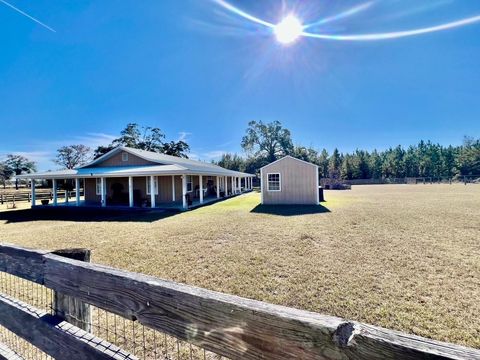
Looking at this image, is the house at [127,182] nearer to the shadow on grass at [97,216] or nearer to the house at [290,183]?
the shadow on grass at [97,216]

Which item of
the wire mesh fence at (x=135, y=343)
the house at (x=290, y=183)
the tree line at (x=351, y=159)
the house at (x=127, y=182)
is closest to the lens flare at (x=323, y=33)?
the house at (x=290, y=183)

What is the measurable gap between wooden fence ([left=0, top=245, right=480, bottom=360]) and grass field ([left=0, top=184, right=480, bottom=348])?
3.03 meters

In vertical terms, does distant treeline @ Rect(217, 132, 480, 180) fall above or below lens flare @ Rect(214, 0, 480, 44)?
below

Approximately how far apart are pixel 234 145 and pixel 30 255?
193ft

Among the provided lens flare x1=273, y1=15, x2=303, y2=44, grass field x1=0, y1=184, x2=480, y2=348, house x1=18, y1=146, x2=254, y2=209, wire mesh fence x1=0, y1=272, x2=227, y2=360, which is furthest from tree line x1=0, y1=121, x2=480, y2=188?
wire mesh fence x1=0, y1=272, x2=227, y2=360

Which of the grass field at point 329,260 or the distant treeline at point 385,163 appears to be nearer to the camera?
the grass field at point 329,260

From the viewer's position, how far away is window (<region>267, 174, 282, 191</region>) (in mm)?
17095

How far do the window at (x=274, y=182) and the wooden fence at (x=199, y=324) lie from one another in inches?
625

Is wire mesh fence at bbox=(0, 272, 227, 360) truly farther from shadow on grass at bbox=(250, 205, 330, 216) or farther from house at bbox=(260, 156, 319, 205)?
house at bbox=(260, 156, 319, 205)

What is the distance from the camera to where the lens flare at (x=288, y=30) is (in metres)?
11.4

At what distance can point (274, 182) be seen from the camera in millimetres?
17219

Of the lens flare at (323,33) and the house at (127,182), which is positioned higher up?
the lens flare at (323,33)

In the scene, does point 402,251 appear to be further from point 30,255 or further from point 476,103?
point 476,103

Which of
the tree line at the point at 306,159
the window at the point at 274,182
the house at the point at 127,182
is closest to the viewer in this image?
the window at the point at 274,182
